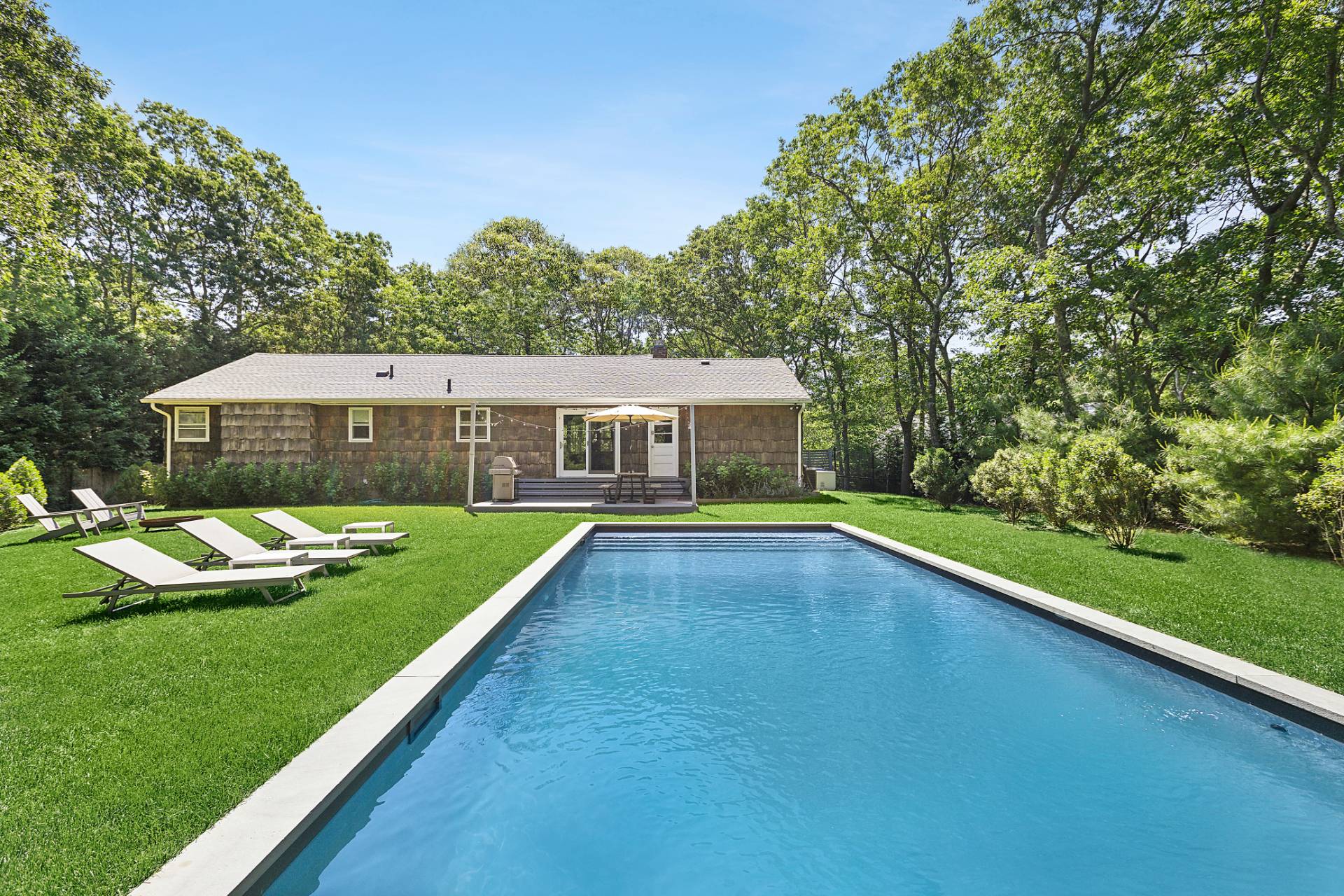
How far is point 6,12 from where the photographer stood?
1429 centimetres

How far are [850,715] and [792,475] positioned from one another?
1382 centimetres

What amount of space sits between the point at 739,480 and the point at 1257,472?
10.9 meters

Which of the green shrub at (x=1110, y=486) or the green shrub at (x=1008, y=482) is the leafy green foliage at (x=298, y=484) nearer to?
the green shrub at (x=1008, y=482)

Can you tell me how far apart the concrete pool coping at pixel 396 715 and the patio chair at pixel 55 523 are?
919 cm

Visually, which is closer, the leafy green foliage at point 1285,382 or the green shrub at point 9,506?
the leafy green foliage at point 1285,382

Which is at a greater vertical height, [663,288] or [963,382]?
[663,288]

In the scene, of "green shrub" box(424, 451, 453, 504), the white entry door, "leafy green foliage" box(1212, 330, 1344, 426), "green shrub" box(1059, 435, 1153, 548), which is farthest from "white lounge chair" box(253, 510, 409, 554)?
"leafy green foliage" box(1212, 330, 1344, 426)

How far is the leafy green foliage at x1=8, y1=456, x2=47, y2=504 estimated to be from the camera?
12.2 metres

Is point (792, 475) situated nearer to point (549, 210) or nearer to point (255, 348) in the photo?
point (549, 210)

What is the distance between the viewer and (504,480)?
1580cm

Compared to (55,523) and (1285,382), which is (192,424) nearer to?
(55,523)

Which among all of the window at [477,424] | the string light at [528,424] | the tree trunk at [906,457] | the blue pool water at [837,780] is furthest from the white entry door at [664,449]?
the blue pool water at [837,780]

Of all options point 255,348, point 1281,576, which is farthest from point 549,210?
point 1281,576

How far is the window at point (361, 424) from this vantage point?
17.2 m
